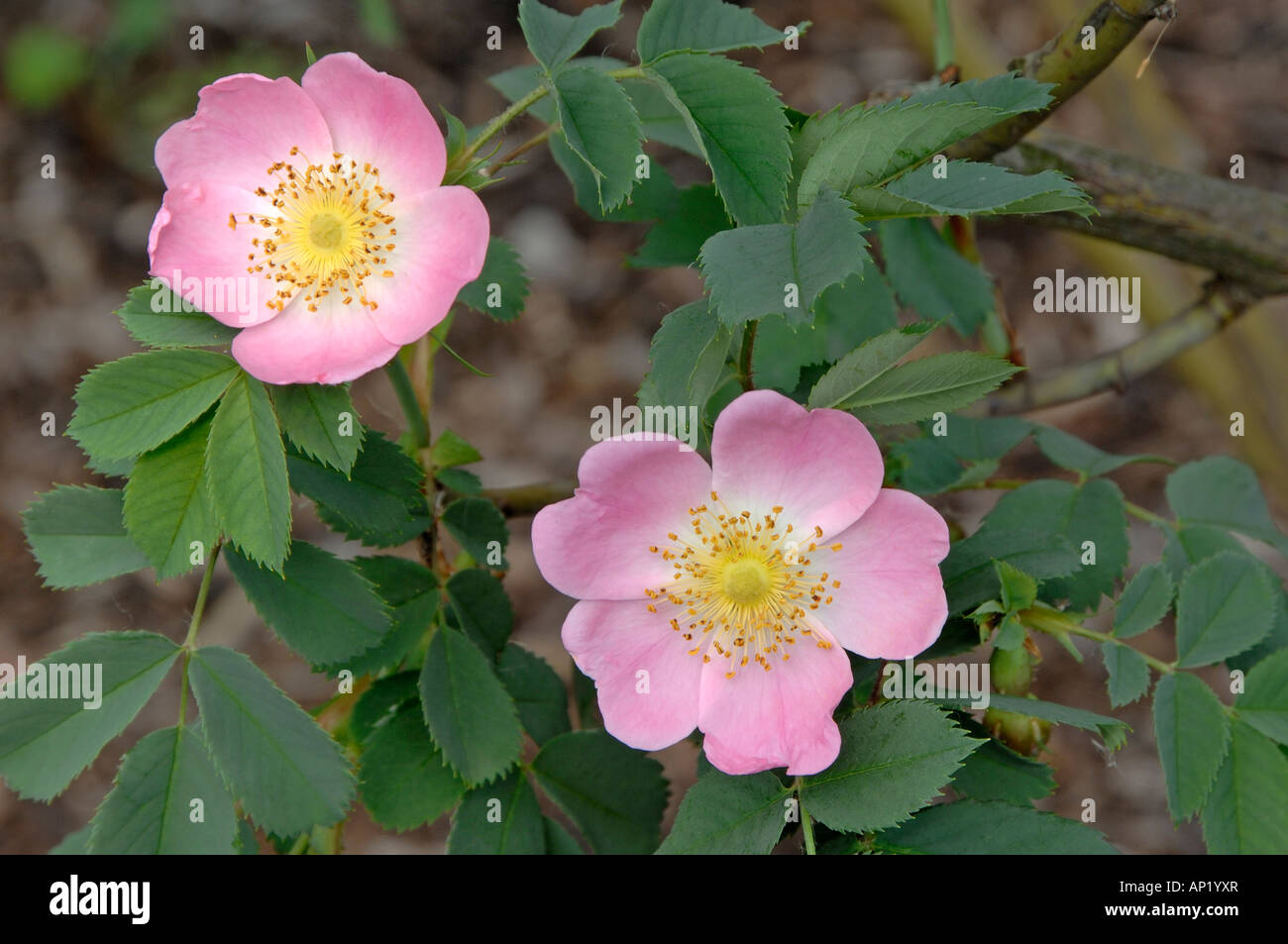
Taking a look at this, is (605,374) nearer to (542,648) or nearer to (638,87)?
(542,648)

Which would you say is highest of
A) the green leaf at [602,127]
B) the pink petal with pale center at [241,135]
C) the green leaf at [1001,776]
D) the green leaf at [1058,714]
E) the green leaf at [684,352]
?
the pink petal with pale center at [241,135]

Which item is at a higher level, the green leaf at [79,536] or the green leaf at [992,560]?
the green leaf at [79,536]

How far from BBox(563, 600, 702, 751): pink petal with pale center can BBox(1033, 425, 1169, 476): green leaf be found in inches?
20.8

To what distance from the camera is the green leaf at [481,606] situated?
1.15 metres

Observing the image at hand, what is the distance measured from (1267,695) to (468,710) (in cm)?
74

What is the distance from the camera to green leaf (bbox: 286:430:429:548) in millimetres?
1011

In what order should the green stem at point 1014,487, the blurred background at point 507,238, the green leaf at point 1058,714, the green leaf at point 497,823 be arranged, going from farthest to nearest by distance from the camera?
the blurred background at point 507,238, the green stem at point 1014,487, the green leaf at point 497,823, the green leaf at point 1058,714

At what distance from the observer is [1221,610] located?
3.52 ft

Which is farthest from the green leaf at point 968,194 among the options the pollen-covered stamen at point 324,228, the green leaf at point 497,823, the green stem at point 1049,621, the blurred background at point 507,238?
the blurred background at point 507,238

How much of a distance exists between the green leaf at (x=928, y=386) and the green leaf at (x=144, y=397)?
0.54 meters

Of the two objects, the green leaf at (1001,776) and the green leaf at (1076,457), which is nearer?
the green leaf at (1001,776)

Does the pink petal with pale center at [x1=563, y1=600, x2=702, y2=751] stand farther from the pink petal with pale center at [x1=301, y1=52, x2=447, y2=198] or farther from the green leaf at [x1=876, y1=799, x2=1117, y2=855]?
the pink petal with pale center at [x1=301, y1=52, x2=447, y2=198]

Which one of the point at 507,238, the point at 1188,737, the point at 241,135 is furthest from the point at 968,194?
the point at 507,238

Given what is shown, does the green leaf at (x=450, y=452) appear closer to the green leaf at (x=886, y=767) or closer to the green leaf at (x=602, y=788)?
the green leaf at (x=602, y=788)
